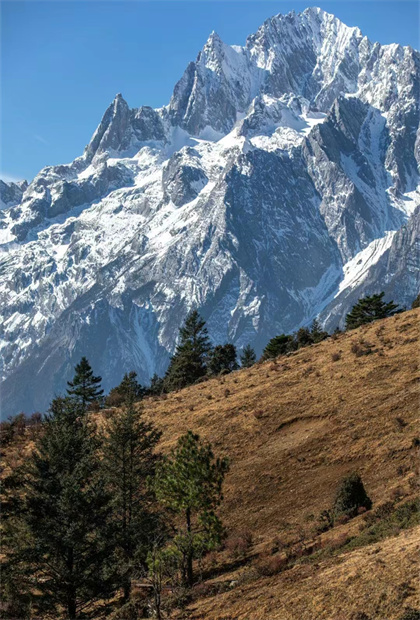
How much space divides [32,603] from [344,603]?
1446 cm

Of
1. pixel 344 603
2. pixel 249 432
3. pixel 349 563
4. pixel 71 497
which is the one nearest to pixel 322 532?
pixel 349 563

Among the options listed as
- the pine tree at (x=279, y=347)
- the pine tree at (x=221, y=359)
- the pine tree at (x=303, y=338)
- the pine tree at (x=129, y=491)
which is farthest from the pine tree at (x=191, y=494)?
the pine tree at (x=221, y=359)

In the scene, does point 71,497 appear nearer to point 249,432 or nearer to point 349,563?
point 349,563

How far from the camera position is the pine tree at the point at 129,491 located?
30875 mm

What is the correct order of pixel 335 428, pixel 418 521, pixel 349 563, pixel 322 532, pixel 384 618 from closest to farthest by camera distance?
pixel 384 618, pixel 349 563, pixel 418 521, pixel 322 532, pixel 335 428

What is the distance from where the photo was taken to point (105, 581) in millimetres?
28047

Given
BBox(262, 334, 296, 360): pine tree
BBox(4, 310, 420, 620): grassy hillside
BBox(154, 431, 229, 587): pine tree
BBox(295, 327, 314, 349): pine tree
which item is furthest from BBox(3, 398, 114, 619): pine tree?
BBox(295, 327, 314, 349): pine tree

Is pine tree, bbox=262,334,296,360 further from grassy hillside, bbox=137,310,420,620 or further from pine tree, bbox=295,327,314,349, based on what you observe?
grassy hillside, bbox=137,310,420,620

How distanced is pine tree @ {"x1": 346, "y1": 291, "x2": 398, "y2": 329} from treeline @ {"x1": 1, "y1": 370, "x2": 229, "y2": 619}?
50.9 meters

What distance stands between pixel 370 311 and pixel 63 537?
204 feet

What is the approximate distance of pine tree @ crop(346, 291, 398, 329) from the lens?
80000mm

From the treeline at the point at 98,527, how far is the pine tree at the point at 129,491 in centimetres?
5

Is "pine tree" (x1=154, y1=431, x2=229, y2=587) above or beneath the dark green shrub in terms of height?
above

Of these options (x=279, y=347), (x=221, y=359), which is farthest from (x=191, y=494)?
(x=221, y=359)
